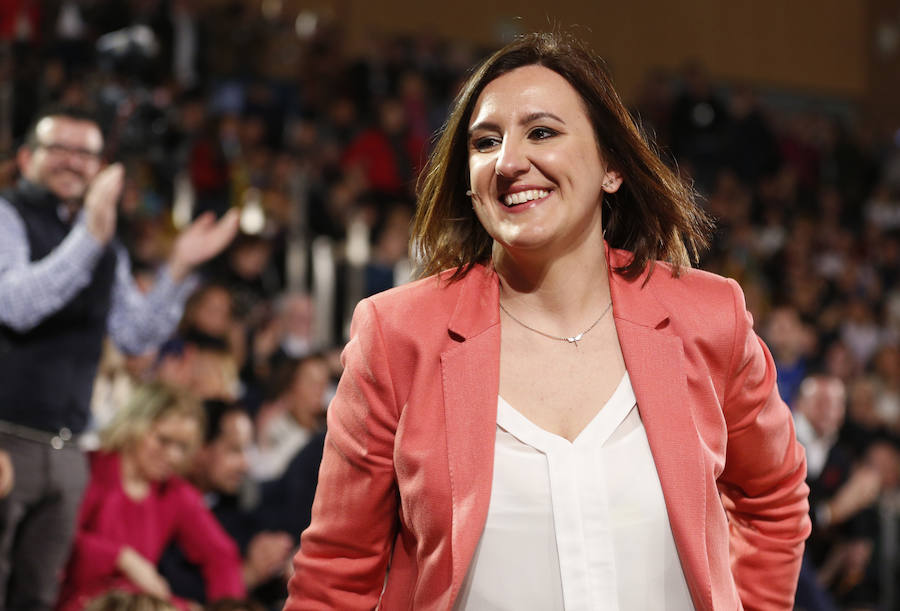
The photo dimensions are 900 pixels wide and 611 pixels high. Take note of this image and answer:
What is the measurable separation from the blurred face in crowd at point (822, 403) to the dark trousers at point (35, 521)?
321 centimetres

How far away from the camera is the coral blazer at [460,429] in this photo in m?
1.48

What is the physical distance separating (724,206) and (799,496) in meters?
7.93

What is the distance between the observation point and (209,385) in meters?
4.74

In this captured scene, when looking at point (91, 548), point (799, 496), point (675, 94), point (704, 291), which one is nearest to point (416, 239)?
point (704, 291)

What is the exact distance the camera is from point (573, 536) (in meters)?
1.47

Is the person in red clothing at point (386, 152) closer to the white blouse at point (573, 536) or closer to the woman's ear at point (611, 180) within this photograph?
the woman's ear at point (611, 180)

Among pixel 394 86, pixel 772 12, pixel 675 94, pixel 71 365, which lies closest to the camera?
pixel 71 365

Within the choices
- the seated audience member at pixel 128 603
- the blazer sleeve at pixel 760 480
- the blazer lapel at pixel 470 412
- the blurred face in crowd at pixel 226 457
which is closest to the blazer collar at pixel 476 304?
the blazer lapel at pixel 470 412

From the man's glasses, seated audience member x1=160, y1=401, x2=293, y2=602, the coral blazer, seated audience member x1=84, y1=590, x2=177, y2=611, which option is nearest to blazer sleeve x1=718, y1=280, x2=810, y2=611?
the coral blazer

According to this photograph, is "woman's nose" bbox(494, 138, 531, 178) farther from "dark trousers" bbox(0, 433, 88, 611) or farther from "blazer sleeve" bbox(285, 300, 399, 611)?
"dark trousers" bbox(0, 433, 88, 611)

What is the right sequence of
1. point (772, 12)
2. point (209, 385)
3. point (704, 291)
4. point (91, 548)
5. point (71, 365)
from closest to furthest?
point (704, 291) < point (71, 365) < point (91, 548) < point (209, 385) < point (772, 12)

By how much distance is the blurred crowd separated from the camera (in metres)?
4.31

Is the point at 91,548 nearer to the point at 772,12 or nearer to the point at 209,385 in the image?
the point at 209,385

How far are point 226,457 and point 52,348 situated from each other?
145 cm
